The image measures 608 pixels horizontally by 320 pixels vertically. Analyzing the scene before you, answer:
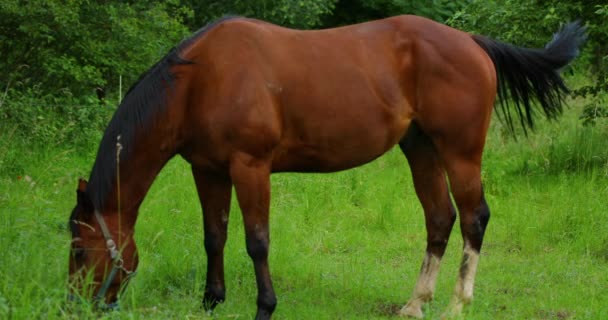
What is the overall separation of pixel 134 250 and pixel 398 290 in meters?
2.15

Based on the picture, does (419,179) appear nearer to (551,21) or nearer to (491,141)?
(551,21)

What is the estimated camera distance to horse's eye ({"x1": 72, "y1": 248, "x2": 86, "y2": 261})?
4.71 m

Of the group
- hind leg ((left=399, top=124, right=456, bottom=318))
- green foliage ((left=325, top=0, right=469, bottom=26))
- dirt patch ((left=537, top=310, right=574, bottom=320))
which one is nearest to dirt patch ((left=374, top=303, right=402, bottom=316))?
hind leg ((left=399, top=124, right=456, bottom=318))

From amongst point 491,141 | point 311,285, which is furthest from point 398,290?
point 491,141

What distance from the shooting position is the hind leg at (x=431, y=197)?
19.2ft

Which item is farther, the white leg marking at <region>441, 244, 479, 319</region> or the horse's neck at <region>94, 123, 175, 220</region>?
the white leg marking at <region>441, 244, 479, 319</region>

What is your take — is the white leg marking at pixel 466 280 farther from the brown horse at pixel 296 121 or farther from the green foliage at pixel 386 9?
the green foliage at pixel 386 9

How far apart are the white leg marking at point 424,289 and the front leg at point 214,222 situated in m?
1.20

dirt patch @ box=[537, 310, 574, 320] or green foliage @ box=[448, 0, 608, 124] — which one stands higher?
green foliage @ box=[448, 0, 608, 124]

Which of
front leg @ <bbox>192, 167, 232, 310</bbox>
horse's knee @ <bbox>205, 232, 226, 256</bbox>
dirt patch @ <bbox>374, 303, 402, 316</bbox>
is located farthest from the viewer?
dirt patch @ <bbox>374, 303, 402, 316</bbox>

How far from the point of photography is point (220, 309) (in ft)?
17.8

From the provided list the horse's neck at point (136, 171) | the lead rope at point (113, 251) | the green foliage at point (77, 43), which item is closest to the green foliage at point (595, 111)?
the green foliage at point (77, 43)

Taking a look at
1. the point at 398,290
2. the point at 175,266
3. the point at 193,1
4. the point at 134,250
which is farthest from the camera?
the point at 193,1

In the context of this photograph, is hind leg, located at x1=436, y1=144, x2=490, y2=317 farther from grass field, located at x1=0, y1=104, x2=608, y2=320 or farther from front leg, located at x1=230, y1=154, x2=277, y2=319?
front leg, located at x1=230, y1=154, x2=277, y2=319
